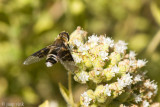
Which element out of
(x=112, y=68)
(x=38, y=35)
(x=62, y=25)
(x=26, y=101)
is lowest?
(x=112, y=68)

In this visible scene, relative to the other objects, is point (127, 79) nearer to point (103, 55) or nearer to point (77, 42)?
point (103, 55)

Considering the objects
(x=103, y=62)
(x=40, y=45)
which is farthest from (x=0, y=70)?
(x=103, y=62)

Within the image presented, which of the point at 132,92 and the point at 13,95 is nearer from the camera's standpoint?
the point at 132,92

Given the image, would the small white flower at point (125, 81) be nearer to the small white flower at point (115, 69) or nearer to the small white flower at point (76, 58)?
the small white flower at point (115, 69)

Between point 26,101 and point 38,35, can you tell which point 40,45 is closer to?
point 38,35

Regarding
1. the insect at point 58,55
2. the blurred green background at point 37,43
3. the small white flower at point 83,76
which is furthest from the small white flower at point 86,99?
the blurred green background at point 37,43

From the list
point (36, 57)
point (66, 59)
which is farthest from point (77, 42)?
point (36, 57)

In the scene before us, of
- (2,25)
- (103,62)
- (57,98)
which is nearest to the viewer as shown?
(103,62)

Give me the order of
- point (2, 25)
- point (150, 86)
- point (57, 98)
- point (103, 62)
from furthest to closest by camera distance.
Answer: point (57, 98)
point (2, 25)
point (150, 86)
point (103, 62)
